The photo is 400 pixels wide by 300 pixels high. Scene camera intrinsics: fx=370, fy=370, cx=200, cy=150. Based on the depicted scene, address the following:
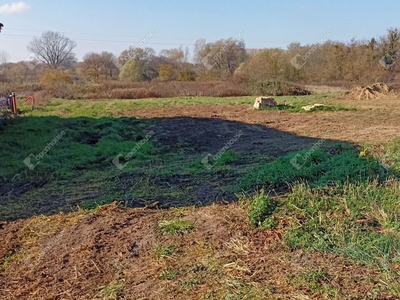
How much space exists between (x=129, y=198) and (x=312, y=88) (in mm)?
26509

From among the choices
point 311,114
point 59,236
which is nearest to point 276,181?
point 59,236

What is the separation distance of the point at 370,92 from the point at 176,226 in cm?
1997

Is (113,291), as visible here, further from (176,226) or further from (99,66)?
(99,66)

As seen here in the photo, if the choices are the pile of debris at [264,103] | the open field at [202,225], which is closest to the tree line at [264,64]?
the pile of debris at [264,103]

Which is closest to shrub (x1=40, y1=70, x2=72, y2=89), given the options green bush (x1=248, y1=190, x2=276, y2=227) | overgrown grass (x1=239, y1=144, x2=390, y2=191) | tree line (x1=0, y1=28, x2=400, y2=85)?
tree line (x1=0, y1=28, x2=400, y2=85)

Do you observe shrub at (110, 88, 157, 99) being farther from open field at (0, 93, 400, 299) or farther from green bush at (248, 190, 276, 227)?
green bush at (248, 190, 276, 227)

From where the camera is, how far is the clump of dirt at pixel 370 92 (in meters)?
21.0

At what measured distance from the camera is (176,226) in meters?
4.50

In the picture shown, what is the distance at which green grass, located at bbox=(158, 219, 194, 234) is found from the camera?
443cm

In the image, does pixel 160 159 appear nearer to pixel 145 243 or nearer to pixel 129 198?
pixel 129 198

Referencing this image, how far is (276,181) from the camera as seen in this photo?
5871 mm

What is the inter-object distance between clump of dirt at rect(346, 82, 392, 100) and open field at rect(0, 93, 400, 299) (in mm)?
13412

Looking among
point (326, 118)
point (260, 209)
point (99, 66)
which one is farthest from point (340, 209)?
point (99, 66)

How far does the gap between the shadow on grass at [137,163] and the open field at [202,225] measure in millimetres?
47
